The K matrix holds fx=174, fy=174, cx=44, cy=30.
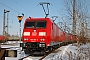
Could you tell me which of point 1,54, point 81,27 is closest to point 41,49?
point 81,27

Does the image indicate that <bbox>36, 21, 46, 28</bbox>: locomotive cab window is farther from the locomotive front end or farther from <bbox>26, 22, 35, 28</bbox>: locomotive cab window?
<bbox>26, 22, 35, 28</bbox>: locomotive cab window

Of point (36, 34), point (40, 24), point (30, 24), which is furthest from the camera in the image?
point (30, 24)

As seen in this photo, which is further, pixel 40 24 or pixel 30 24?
pixel 30 24

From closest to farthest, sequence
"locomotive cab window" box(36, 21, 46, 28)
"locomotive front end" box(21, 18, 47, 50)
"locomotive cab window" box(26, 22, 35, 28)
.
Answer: "locomotive front end" box(21, 18, 47, 50) < "locomotive cab window" box(36, 21, 46, 28) < "locomotive cab window" box(26, 22, 35, 28)

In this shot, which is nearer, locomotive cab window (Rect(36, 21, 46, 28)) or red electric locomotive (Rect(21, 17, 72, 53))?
red electric locomotive (Rect(21, 17, 72, 53))

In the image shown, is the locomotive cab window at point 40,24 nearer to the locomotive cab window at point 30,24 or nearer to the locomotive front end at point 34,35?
the locomotive front end at point 34,35

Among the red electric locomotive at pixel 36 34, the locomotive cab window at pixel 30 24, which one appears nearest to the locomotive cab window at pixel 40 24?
the red electric locomotive at pixel 36 34

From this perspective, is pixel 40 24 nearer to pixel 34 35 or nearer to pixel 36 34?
pixel 36 34

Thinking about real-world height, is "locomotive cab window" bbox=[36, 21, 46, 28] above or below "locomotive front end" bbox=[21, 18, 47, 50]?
above

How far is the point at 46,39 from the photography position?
47.0 feet

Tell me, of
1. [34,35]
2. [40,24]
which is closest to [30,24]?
[40,24]

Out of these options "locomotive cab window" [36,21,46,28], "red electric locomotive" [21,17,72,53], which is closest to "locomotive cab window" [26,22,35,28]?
"red electric locomotive" [21,17,72,53]

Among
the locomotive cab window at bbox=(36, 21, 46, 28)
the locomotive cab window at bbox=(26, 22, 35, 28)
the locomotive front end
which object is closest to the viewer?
the locomotive front end

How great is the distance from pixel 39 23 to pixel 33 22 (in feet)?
1.81
